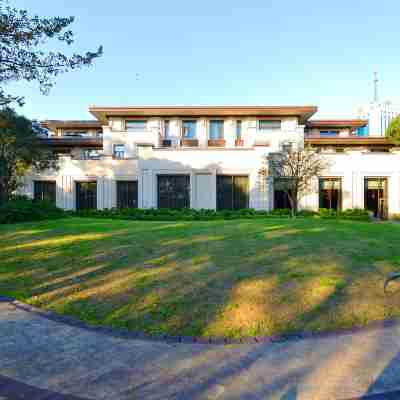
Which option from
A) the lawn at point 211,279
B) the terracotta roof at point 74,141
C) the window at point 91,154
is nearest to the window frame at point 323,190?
the lawn at point 211,279

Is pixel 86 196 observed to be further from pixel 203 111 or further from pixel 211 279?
pixel 211 279

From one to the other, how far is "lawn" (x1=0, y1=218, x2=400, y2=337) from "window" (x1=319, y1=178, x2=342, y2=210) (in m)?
14.2

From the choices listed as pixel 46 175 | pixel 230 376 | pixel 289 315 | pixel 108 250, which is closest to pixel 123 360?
pixel 230 376

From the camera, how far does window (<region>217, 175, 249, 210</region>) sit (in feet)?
74.1

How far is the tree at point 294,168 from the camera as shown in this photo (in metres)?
19.3

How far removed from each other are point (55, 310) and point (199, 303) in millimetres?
2545

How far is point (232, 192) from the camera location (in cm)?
2266

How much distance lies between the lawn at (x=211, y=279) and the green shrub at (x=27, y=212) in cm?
565

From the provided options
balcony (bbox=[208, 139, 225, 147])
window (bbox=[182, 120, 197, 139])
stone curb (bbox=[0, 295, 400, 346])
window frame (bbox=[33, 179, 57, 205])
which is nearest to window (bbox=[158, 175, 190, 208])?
balcony (bbox=[208, 139, 225, 147])

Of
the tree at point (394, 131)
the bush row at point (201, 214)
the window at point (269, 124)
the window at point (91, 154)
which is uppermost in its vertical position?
the window at point (269, 124)

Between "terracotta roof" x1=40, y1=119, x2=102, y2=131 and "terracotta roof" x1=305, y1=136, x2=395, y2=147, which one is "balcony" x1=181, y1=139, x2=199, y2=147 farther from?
"terracotta roof" x1=305, y1=136, x2=395, y2=147

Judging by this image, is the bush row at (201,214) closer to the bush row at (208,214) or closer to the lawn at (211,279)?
the bush row at (208,214)

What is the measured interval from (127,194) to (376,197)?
803 inches

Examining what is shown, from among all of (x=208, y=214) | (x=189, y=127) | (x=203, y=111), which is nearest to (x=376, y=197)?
(x=208, y=214)
